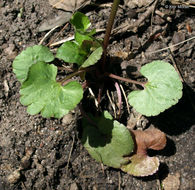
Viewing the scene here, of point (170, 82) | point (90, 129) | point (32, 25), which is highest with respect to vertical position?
point (32, 25)

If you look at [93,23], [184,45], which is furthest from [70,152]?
[184,45]

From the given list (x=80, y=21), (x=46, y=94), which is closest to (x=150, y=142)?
(x=46, y=94)

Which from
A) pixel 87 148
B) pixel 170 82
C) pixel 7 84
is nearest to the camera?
pixel 170 82

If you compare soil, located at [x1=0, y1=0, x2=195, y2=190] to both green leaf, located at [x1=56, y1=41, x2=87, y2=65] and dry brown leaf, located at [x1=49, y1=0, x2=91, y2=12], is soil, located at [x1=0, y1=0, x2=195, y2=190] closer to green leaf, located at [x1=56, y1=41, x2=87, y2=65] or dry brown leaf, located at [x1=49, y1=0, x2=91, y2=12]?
dry brown leaf, located at [x1=49, y1=0, x2=91, y2=12]

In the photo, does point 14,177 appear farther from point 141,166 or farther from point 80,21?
point 80,21

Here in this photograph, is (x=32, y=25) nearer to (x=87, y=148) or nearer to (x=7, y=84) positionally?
(x=7, y=84)

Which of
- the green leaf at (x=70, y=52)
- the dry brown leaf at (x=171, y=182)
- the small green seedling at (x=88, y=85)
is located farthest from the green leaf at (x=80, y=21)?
the dry brown leaf at (x=171, y=182)

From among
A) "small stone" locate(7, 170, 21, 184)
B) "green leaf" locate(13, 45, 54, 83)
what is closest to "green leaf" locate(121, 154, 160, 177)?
"small stone" locate(7, 170, 21, 184)
